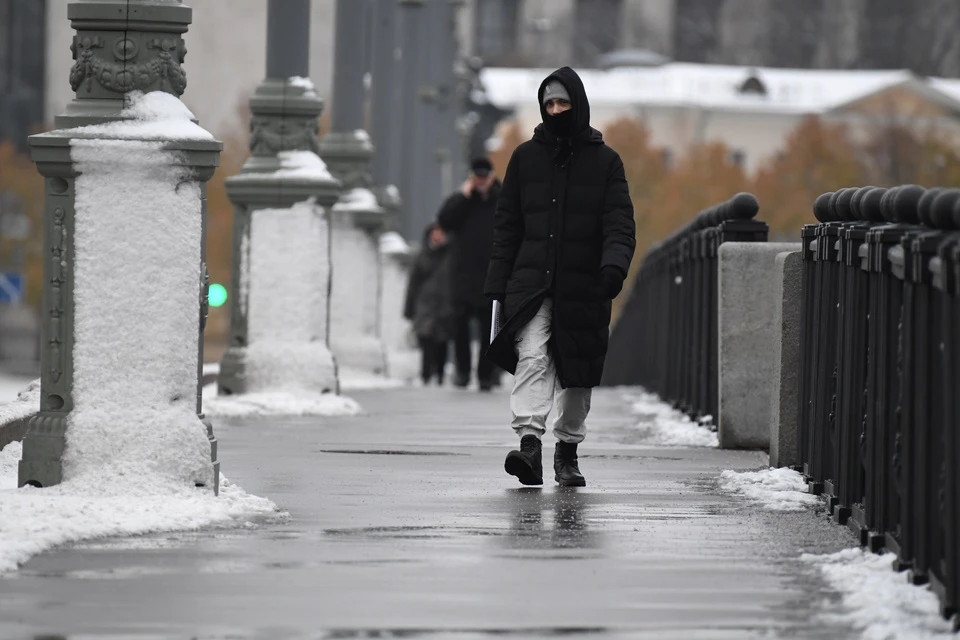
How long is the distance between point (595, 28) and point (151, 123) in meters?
141

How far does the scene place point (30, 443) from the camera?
27.8 ft

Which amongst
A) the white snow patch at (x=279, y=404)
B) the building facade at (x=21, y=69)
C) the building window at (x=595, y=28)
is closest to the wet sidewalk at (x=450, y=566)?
the white snow patch at (x=279, y=404)

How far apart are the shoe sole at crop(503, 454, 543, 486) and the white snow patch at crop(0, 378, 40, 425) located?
6.42 feet

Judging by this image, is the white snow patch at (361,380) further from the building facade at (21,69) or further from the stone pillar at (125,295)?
the building facade at (21,69)

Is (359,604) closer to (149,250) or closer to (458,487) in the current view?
(149,250)

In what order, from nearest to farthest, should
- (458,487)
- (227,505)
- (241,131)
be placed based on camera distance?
(227,505) → (458,487) → (241,131)

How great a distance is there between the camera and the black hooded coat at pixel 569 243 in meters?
10.1

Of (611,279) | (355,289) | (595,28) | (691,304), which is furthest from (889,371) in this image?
(595,28)

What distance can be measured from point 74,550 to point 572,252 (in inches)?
131

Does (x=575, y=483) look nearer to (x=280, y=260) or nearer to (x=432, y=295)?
(x=280, y=260)

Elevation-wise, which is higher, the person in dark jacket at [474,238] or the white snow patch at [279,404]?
the person in dark jacket at [474,238]

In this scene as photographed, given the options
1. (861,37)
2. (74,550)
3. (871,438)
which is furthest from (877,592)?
(861,37)

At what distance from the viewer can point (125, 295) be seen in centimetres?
864

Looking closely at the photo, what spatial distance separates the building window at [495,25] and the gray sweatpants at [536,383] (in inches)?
5333
